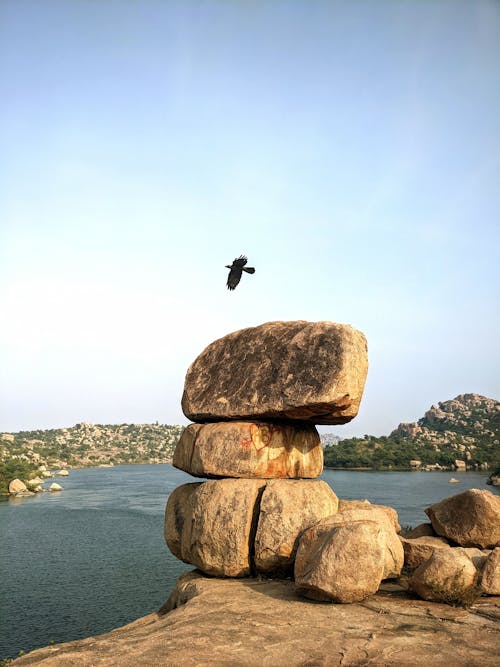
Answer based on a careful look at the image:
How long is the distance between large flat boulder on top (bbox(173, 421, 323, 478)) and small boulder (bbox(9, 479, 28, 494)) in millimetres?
61427

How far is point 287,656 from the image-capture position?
25.5 feet

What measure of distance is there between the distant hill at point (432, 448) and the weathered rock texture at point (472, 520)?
86.2m

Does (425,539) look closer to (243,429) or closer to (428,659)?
(243,429)

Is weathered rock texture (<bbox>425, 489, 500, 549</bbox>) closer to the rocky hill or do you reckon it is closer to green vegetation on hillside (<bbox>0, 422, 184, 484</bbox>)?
green vegetation on hillside (<bbox>0, 422, 184, 484</bbox>)

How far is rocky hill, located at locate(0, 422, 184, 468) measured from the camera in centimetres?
12050

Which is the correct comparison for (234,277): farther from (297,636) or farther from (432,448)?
(432,448)

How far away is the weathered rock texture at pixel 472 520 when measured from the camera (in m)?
13.5

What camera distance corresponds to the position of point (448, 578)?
10.4 meters

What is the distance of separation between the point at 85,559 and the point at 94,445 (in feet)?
392

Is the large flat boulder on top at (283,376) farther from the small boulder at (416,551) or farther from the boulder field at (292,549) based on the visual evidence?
the small boulder at (416,551)

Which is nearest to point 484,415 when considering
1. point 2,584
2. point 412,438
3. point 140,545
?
point 412,438

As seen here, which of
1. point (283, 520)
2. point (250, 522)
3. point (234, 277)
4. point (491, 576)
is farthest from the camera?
point (234, 277)

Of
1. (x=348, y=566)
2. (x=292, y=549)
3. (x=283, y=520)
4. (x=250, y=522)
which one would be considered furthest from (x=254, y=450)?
(x=348, y=566)

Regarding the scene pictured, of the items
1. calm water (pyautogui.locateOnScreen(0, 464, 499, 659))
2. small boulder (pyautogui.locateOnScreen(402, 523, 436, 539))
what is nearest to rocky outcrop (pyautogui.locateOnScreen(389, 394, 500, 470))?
calm water (pyautogui.locateOnScreen(0, 464, 499, 659))
